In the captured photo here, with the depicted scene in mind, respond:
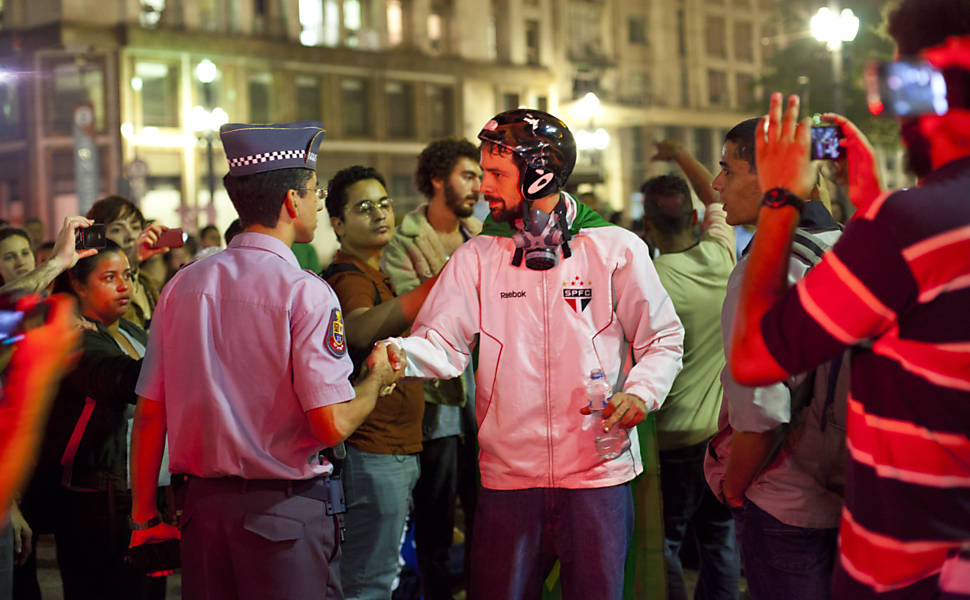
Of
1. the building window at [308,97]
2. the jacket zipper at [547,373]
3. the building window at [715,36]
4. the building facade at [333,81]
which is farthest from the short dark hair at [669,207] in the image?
the building window at [715,36]

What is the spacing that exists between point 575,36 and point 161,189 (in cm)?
2317

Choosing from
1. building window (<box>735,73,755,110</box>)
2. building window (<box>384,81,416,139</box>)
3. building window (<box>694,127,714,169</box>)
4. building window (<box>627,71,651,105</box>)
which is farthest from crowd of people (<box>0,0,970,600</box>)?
building window (<box>735,73,755,110</box>)

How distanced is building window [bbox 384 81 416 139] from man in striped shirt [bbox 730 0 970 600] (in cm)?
4067

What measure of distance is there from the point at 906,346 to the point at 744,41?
59.6m

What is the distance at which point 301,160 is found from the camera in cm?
364

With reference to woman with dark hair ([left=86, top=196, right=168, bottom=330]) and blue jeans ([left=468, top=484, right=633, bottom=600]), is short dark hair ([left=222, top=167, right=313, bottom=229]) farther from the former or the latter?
woman with dark hair ([left=86, top=196, right=168, bottom=330])

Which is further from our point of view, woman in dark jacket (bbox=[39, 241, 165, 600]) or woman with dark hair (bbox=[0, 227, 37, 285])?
woman with dark hair (bbox=[0, 227, 37, 285])

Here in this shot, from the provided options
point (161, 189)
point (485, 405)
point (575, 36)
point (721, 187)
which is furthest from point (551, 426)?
point (575, 36)

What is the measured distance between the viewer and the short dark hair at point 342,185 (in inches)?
211

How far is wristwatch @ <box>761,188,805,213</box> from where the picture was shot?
7.72 feet

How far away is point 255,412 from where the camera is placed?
3379 mm

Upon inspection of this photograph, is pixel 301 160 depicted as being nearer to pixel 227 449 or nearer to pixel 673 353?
pixel 227 449

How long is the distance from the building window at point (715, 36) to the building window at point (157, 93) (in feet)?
102

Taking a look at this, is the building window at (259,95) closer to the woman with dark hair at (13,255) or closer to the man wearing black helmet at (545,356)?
Answer: the woman with dark hair at (13,255)
